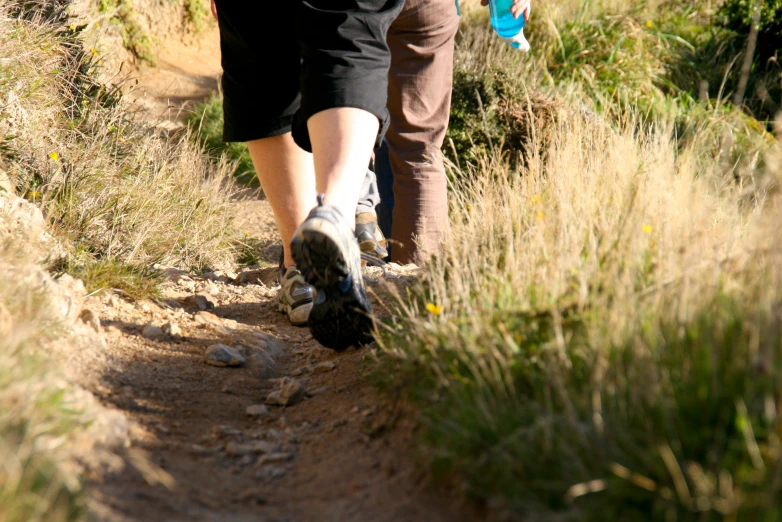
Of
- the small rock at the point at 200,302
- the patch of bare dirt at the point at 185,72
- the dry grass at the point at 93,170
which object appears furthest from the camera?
the patch of bare dirt at the point at 185,72

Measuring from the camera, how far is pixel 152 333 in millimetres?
2920

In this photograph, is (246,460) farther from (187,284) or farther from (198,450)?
(187,284)

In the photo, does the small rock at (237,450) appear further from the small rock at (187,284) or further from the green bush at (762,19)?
the green bush at (762,19)

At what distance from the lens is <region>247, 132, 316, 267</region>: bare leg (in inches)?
116

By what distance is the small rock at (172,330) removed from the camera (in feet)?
9.78

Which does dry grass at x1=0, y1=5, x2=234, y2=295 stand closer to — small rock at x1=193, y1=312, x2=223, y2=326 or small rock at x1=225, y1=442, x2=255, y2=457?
small rock at x1=193, y1=312, x2=223, y2=326

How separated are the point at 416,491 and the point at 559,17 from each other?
23.2ft

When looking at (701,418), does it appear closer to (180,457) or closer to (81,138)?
(180,457)

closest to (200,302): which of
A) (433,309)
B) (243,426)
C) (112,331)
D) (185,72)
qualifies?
(112,331)

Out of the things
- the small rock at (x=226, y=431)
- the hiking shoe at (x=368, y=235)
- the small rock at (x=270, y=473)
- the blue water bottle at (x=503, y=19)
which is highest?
the blue water bottle at (x=503, y=19)

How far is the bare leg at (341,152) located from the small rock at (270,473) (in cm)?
76

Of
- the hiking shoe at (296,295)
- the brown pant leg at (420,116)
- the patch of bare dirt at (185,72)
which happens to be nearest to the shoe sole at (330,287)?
the hiking shoe at (296,295)

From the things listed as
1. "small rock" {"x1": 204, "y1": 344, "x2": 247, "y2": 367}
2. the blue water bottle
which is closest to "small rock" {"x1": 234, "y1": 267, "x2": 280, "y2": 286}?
"small rock" {"x1": 204, "y1": 344, "x2": 247, "y2": 367}

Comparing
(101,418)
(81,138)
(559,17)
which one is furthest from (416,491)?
(559,17)
